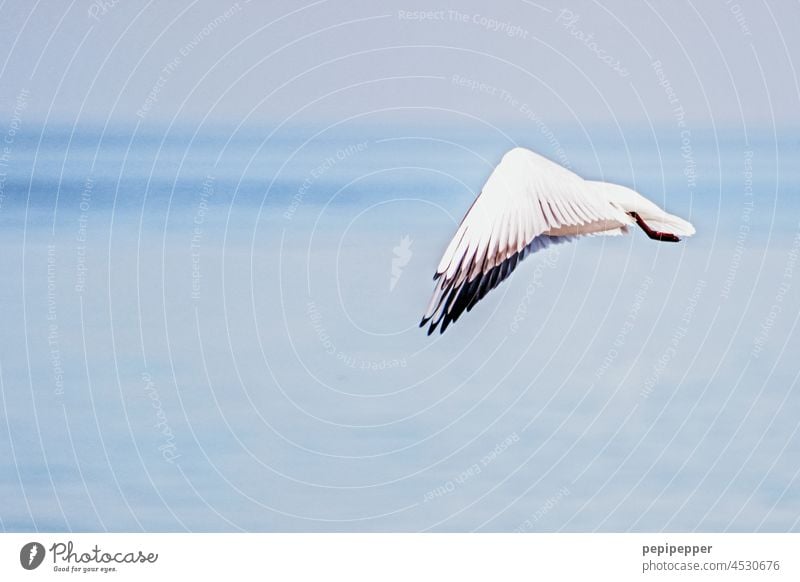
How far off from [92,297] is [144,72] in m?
0.58

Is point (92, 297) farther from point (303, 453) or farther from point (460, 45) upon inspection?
point (460, 45)

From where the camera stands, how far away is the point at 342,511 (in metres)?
3.55
